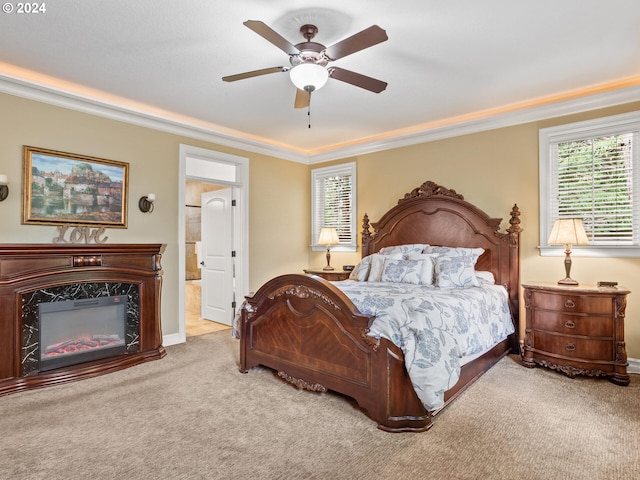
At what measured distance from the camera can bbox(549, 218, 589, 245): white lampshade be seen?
3350 millimetres

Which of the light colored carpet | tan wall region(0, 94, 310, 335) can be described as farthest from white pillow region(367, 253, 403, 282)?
tan wall region(0, 94, 310, 335)

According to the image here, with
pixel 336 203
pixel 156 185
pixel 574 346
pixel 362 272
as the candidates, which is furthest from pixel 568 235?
pixel 156 185

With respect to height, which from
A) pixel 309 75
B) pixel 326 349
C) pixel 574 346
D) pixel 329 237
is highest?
pixel 309 75

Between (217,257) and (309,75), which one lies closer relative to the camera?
(309,75)

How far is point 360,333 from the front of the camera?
249cm

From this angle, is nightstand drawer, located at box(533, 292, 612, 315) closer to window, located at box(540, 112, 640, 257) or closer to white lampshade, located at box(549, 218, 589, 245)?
white lampshade, located at box(549, 218, 589, 245)

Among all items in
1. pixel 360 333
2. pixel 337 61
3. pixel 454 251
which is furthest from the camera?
pixel 454 251

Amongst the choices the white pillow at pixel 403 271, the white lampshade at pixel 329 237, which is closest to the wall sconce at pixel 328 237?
the white lampshade at pixel 329 237

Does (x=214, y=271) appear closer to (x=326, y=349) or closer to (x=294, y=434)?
(x=326, y=349)

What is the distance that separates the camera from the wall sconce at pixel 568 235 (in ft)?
11.0

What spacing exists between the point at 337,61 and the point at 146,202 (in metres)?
2.55

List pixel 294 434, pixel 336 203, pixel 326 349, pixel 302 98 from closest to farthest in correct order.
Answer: pixel 294 434 < pixel 326 349 < pixel 302 98 < pixel 336 203

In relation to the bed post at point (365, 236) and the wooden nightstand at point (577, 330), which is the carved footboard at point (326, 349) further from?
the bed post at point (365, 236)

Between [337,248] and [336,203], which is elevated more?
[336,203]
